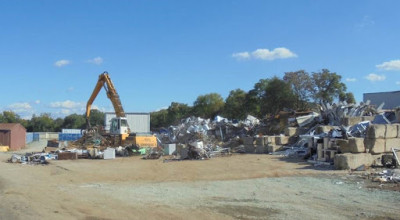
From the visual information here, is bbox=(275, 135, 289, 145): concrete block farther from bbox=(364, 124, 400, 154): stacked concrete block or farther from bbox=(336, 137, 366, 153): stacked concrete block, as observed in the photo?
bbox=(364, 124, 400, 154): stacked concrete block

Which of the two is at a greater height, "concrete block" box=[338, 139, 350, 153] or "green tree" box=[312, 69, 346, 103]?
"green tree" box=[312, 69, 346, 103]

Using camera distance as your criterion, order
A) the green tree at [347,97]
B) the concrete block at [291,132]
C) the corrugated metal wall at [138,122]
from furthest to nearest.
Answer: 1. the corrugated metal wall at [138,122]
2. the green tree at [347,97]
3. the concrete block at [291,132]

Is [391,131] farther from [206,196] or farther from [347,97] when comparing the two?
[347,97]

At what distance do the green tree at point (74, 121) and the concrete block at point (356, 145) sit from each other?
116837 millimetres

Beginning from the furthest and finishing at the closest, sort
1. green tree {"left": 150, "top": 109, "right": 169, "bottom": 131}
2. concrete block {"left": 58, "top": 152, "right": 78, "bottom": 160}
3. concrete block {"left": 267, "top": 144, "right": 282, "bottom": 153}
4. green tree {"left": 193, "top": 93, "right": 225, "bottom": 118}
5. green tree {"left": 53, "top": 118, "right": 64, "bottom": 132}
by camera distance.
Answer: green tree {"left": 53, "top": 118, "right": 64, "bottom": 132} < green tree {"left": 150, "top": 109, "right": 169, "bottom": 131} < green tree {"left": 193, "top": 93, "right": 225, "bottom": 118} < concrete block {"left": 58, "top": 152, "right": 78, "bottom": 160} < concrete block {"left": 267, "top": 144, "right": 282, "bottom": 153}

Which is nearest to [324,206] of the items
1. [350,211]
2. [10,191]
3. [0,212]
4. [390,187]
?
[350,211]

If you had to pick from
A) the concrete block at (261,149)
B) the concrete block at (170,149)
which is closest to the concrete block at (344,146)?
the concrete block at (261,149)

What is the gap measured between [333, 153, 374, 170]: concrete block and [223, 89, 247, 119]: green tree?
45.8 meters

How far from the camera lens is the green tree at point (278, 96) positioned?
173 ft

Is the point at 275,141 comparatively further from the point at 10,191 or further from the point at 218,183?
the point at 10,191

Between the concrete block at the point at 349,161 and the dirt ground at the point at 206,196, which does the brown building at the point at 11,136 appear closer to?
the dirt ground at the point at 206,196

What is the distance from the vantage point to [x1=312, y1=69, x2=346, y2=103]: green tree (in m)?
51.8

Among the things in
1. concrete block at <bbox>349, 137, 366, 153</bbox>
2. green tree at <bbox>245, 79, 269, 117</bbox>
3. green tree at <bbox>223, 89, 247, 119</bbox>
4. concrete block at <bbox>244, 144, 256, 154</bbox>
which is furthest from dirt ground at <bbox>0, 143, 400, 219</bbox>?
green tree at <bbox>223, 89, 247, 119</bbox>

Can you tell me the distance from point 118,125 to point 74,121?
98.7 metres
